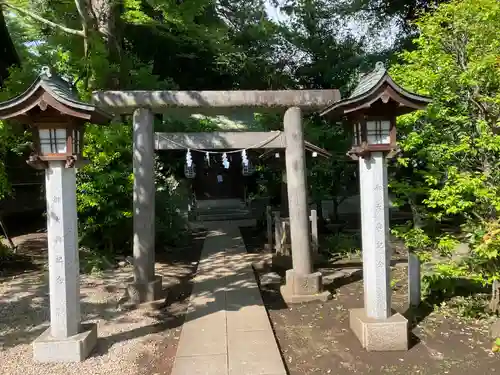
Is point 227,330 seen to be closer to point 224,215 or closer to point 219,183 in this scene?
point 224,215

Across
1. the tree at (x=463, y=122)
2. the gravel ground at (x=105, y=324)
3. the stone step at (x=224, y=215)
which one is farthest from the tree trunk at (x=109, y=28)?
the stone step at (x=224, y=215)

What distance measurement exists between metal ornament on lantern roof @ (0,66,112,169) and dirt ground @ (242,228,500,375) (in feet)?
12.9

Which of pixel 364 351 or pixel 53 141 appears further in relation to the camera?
pixel 364 351

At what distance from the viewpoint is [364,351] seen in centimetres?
507

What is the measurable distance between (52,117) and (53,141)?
306 millimetres

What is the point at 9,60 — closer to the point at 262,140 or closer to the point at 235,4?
the point at 235,4

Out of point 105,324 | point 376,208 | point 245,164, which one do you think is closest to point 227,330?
point 105,324

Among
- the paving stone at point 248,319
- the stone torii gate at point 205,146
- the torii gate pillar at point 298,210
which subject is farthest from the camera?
the torii gate pillar at point 298,210

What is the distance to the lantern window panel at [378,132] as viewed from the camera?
5203mm

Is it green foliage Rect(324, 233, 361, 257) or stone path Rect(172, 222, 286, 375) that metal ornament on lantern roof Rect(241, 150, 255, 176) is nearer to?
stone path Rect(172, 222, 286, 375)

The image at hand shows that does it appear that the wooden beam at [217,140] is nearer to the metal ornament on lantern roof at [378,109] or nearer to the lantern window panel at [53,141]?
the metal ornament on lantern roof at [378,109]

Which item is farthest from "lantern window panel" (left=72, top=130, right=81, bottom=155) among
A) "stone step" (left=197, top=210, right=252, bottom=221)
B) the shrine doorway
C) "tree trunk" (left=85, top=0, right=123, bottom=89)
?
the shrine doorway

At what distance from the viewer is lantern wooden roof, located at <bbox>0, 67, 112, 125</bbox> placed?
4.62m

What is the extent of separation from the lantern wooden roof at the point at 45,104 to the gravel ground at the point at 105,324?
3112 millimetres
